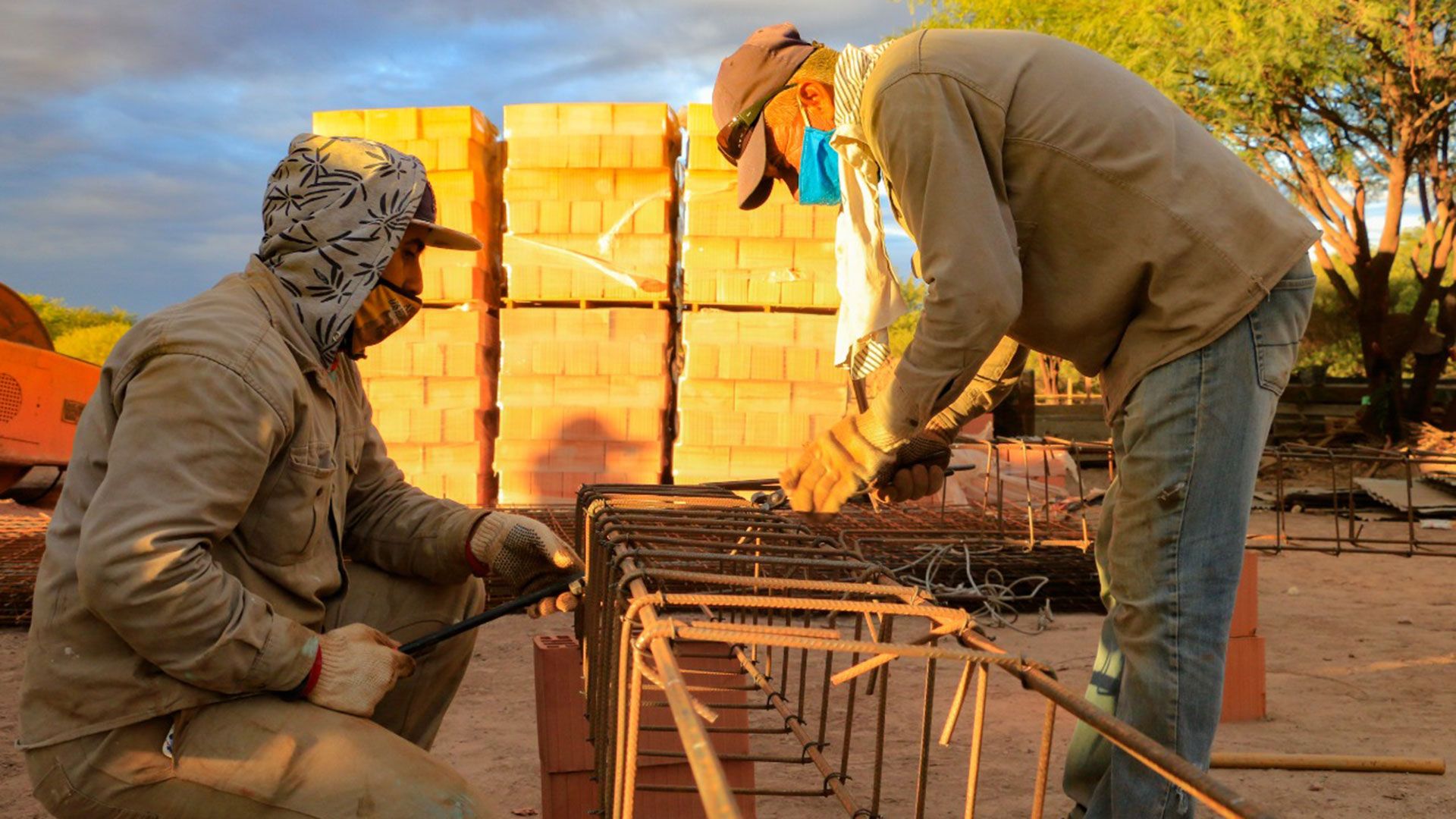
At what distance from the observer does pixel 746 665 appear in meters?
2.86

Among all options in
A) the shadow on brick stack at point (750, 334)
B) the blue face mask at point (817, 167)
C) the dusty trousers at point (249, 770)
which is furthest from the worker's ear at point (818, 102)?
the shadow on brick stack at point (750, 334)

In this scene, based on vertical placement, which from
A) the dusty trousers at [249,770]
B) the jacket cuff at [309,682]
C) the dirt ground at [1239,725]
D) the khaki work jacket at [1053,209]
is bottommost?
the dirt ground at [1239,725]

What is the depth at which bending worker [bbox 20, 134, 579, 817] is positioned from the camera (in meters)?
2.06

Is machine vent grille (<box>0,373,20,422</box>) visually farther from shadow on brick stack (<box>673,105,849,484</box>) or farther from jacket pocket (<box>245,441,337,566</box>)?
jacket pocket (<box>245,441,337,566</box>)

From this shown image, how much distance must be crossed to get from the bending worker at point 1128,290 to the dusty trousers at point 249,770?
93 centimetres

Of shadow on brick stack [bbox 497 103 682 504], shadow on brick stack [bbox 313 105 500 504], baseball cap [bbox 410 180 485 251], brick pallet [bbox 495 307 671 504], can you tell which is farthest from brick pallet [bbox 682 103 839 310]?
baseball cap [bbox 410 180 485 251]

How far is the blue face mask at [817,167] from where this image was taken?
262cm

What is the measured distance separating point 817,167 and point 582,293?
5.52 meters

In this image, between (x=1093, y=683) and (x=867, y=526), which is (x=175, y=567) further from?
(x=867, y=526)

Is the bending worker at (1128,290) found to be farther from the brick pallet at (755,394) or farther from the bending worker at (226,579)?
the brick pallet at (755,394)

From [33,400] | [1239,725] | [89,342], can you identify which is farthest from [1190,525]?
[89,342]

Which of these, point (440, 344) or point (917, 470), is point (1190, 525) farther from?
point (440, 344)

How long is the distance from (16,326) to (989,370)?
10.1 meters

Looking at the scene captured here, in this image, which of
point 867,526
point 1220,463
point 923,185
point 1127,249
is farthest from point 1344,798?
point 867,526
